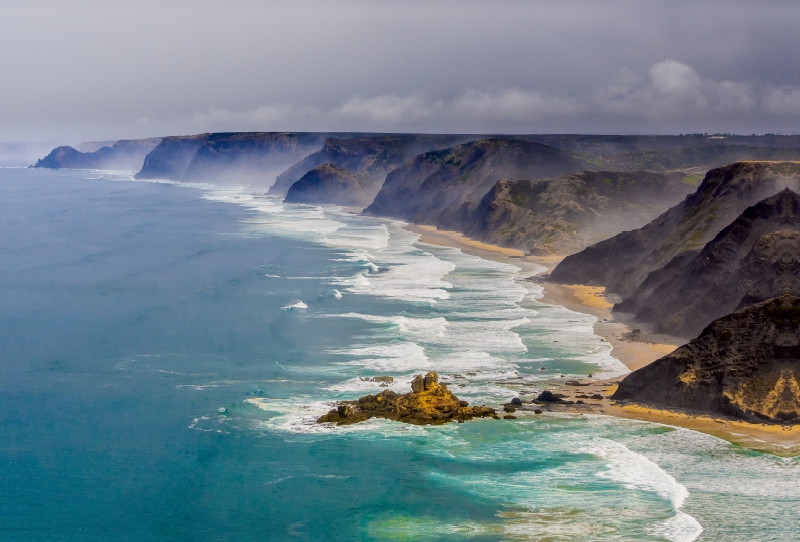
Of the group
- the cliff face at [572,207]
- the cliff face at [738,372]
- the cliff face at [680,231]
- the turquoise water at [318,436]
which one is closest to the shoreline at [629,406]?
the cliff face at [738,372]

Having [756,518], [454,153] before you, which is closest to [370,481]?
[756,518]

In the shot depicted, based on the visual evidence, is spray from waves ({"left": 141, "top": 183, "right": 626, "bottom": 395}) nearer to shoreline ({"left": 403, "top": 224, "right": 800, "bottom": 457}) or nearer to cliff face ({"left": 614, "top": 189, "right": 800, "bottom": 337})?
shoreline ({"left": 403, "top": 224, "right": 800, "bottom": 457})

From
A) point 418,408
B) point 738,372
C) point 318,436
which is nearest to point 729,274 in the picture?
point 738,372

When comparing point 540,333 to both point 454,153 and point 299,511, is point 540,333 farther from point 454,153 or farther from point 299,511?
point 454,153

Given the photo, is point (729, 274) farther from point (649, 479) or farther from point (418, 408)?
point (649, 479)

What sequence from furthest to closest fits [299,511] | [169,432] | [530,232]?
[530,232] → [169,432] → [299,511]

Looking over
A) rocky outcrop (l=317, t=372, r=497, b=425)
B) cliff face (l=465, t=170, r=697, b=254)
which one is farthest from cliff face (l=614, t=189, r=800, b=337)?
cliff face (l=465, t=170, r=697, b=254)

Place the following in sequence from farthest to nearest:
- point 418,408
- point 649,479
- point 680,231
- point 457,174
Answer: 1. point 457,174
2. point 680,231
3. point 418,408
4. point 649,479
